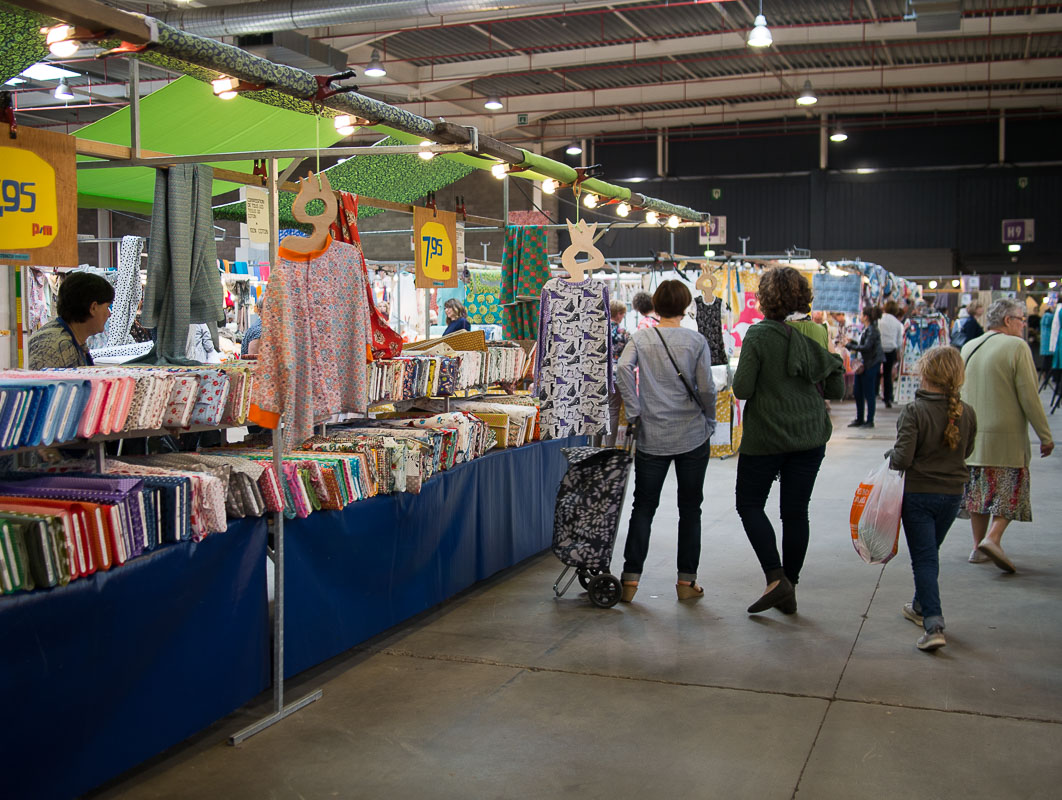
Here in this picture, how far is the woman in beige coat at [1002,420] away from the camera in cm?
553

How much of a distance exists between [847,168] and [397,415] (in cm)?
1881

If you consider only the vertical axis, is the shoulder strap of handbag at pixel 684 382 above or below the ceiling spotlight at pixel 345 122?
below

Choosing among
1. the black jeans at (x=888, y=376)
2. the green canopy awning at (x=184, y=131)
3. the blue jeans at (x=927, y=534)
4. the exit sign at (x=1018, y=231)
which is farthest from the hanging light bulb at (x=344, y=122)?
the exit sign at (x=1018, y=231)

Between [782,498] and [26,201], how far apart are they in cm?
352

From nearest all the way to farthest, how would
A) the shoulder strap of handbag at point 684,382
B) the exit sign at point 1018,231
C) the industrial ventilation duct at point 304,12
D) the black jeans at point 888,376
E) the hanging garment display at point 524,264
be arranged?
1. the shoulder strap of handbag at point 684,382
2. the hanging garment display at point 524,264
3. the industrial ventilation duct at point 304,12
4. the black jeans at point 888,376
5. the exit sign at point 1018,231

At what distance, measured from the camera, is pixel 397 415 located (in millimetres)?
5770

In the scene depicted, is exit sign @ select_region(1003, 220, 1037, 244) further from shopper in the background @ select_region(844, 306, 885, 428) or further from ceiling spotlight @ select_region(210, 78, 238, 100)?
ceiling spotlight @ select_region(210, 78, 238, 100)

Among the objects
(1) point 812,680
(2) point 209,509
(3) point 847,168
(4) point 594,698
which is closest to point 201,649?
(2) point 209,509

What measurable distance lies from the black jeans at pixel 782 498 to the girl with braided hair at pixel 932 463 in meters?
0.47

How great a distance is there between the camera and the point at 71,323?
4.32 metres

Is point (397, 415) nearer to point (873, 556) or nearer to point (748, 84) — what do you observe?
point (873, 556)

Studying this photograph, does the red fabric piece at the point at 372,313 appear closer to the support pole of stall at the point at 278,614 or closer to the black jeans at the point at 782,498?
the support pole of stall at the point at 278,614

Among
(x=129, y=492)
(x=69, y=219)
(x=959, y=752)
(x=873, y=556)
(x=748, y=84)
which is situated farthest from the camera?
(x=748, y=84)

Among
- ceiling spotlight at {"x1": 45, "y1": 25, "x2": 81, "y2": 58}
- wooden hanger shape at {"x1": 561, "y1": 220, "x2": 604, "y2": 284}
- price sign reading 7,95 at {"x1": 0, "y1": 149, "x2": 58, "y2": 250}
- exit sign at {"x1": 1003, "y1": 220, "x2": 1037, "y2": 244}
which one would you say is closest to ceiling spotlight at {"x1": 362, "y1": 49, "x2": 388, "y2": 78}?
wooden hanger shape at {"x1": 561, "y1": 220, "x2": 604, "y2": 284}
